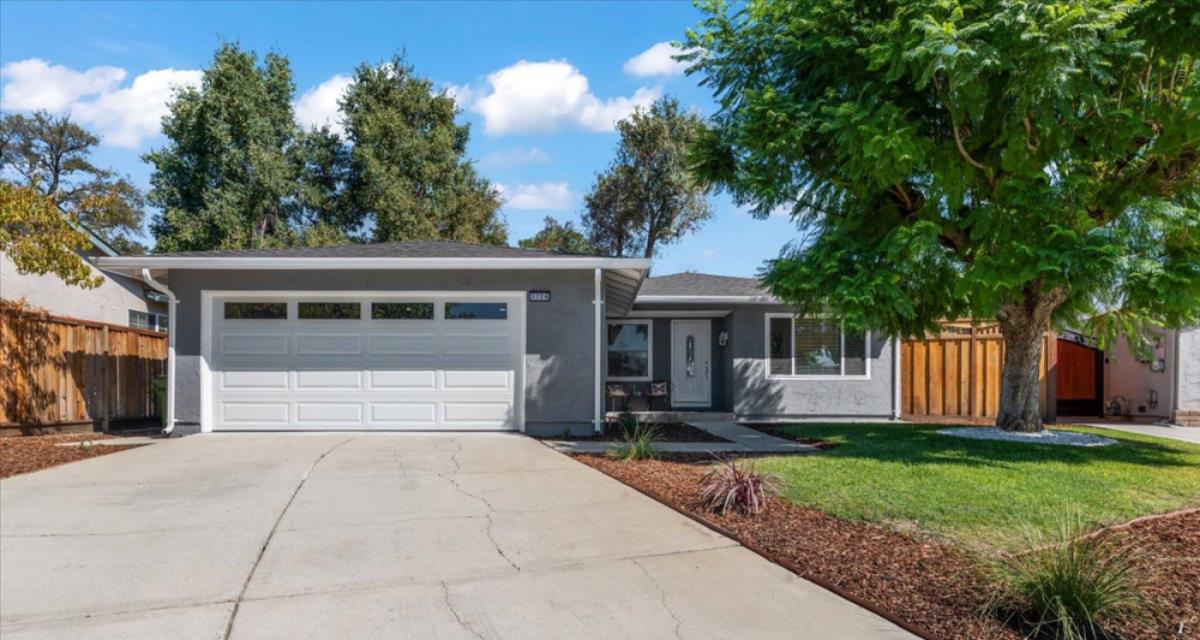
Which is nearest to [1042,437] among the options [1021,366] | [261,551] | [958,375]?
[1021,366]

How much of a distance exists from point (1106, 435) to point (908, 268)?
5.10 metres

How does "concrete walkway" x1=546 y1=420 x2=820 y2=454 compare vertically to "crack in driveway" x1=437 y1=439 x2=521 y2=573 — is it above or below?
below

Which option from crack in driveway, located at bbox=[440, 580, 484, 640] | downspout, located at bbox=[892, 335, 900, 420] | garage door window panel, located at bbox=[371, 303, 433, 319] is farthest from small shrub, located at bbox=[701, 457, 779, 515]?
downspout, located at bbox=[892, 335, 900, 420]

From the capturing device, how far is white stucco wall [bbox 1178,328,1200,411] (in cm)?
1378

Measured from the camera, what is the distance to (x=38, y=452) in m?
9.09

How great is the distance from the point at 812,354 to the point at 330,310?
930 centimetres

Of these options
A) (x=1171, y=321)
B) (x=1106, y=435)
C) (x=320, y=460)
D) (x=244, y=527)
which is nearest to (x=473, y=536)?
(x=244, y=527)

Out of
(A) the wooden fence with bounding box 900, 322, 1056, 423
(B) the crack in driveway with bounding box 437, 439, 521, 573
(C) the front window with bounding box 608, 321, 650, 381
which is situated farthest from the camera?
(C) the front window with bounding box 608, 321, 650, 381

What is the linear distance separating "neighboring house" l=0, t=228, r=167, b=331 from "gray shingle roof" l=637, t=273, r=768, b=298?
9.73 metres

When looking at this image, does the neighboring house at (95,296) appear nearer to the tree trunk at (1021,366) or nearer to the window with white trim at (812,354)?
the window with white trim at (812,354)

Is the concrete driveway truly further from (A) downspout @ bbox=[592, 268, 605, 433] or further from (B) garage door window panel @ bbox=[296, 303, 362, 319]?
(B) garage door window panel @ bbox=[296, 303, 362, 319]

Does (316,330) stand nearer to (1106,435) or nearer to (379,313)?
(379,313)

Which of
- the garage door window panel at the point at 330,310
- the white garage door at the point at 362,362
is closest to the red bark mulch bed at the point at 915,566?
the white garage door at the point at 362,362

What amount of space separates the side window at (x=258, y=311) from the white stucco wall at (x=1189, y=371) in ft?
53.6
